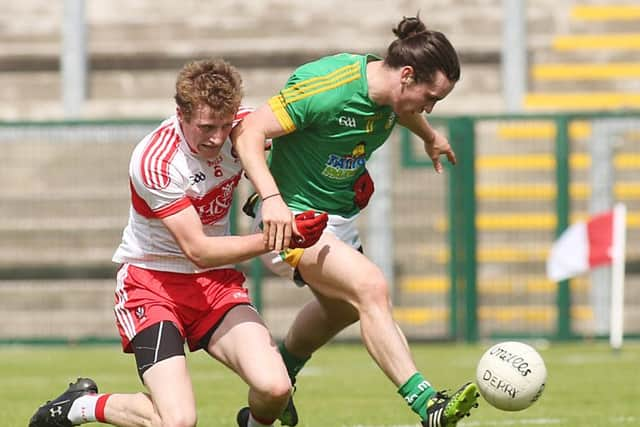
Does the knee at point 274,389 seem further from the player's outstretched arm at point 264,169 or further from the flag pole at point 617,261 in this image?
the flag pole at point 617,261

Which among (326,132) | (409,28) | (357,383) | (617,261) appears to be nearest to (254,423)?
A: (326,132)

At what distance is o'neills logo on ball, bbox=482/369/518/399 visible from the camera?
21.7ft

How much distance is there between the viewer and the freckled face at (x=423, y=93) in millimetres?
6555

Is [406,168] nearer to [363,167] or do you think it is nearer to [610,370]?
[610,370]

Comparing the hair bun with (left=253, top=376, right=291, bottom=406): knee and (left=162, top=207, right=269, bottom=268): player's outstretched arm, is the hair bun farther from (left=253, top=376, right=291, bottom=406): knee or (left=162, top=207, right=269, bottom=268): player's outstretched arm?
(left=253, top=376, right=291, bottom=406): knee

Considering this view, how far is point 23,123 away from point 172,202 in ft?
27.9

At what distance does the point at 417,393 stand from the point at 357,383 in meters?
4.14

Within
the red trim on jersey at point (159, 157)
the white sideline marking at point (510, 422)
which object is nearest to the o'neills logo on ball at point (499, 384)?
the white sideline marking at point (510, 422)

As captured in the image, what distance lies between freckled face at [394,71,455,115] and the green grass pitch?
73.2 inches

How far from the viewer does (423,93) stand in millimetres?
6590

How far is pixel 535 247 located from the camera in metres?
14.5

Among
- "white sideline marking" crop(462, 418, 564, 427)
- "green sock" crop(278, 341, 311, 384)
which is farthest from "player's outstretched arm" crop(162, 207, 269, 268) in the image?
"white sideline marking" crop(462, 418, 564, 427)

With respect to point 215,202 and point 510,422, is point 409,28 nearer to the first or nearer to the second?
point 215,202

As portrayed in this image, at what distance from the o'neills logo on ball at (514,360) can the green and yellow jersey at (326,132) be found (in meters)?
0.99
